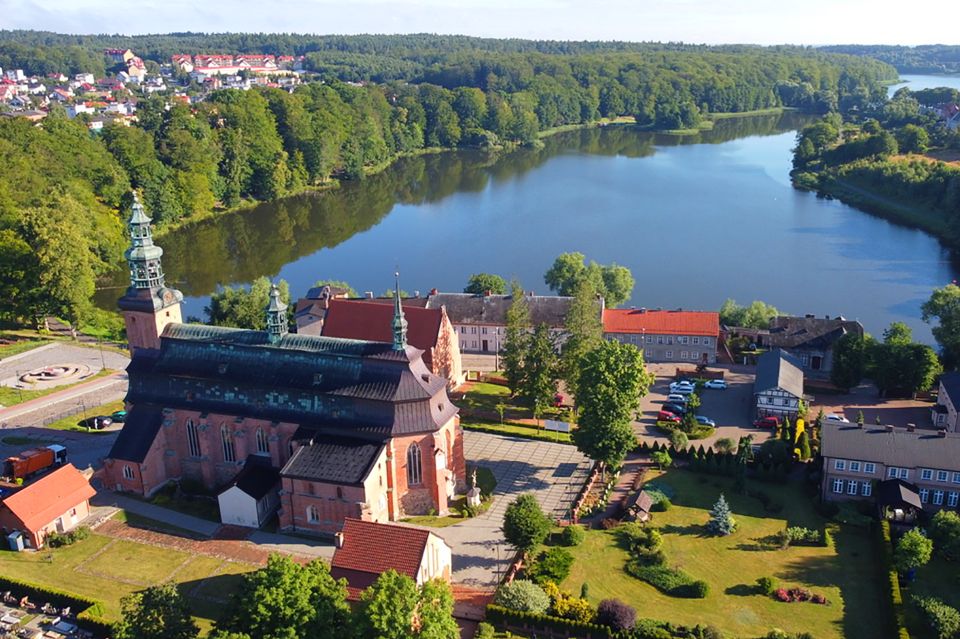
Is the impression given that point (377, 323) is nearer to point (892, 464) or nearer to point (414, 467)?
point (414, 467)

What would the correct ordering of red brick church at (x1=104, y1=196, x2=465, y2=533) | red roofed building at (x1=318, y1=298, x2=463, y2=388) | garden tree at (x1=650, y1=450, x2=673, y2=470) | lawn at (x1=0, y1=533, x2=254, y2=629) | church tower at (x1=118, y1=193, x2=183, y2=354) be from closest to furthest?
1. lawn at (x1=0, y1=533, x2=254, y2=629)
2. red brick church at (x1=104, y1=196, x2=465, y2=533)
3. church tower at (x1=118, y1=193, x2=183, y2=354)
4. garden tree at (x1=650, y1=450, x2=673, y2=470)
5. red roofed building at (x1=318, y1=298, x2=463, y2=388)

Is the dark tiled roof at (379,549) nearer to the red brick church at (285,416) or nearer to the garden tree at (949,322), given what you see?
the red brick church at (285,416)

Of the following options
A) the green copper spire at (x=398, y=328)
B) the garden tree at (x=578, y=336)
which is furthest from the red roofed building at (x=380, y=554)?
the garden tree at (x=578, y=336)

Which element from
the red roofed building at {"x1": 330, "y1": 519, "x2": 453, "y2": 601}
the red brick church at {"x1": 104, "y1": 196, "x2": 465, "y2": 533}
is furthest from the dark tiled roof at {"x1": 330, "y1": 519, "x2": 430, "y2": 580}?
the red brick church at {"x1": 104, "y1": 196, "x2": 465, "y2": 533}

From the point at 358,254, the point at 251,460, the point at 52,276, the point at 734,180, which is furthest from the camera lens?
the point at 734,180

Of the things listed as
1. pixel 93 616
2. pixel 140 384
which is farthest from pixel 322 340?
pixel 93 616

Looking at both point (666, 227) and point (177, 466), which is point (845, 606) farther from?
point (666, 227)

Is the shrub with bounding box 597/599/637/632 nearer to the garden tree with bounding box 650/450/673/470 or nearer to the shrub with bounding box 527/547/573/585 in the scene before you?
the shrub with bounding box 527/547/573/585

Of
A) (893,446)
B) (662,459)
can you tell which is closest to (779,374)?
(893,446)
